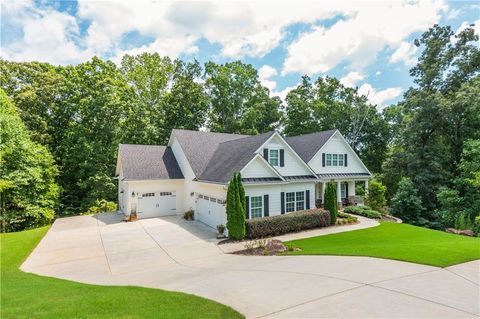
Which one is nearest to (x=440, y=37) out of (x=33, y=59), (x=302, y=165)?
(x=302, y=165)

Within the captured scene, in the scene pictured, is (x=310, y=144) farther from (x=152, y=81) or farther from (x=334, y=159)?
(x=152, y=81)

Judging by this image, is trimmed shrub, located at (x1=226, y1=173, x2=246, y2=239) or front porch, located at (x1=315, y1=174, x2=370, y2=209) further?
front porch, located at (x1=315, y1=174, x2=370, y2=209)

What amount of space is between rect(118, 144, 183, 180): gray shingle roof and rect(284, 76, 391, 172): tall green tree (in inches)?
820

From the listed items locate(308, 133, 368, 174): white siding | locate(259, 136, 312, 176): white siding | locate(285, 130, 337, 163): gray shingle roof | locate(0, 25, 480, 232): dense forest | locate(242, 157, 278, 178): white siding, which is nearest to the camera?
locate(242, 157, 278, 178): white siding

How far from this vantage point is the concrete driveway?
567cm

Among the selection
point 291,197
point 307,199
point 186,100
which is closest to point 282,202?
point 291,197

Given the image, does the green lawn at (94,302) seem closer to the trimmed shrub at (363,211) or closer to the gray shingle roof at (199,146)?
the gray shingle roof at (199,146)

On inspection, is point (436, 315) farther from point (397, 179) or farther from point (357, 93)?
point (357, 93)

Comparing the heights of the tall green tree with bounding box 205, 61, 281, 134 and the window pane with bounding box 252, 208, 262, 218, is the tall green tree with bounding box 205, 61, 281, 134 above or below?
above

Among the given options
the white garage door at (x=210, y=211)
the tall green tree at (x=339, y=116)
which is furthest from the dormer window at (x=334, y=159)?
the tall green tree at (x=339, y=116)

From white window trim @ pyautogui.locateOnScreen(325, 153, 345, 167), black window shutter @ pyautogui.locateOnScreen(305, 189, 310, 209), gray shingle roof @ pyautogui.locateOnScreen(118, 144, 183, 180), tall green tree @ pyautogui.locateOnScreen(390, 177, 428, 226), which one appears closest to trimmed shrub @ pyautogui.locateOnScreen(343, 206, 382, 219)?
white window trim @ pyautogui.locateOnScreen(325, 153, 345, 167)

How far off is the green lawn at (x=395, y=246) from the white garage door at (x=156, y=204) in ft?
37.8

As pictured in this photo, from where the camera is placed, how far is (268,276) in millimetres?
8172

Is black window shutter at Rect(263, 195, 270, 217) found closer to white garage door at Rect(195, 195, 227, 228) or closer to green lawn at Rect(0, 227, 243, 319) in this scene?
white garage door at Rect(195, 195, 227, 228)
